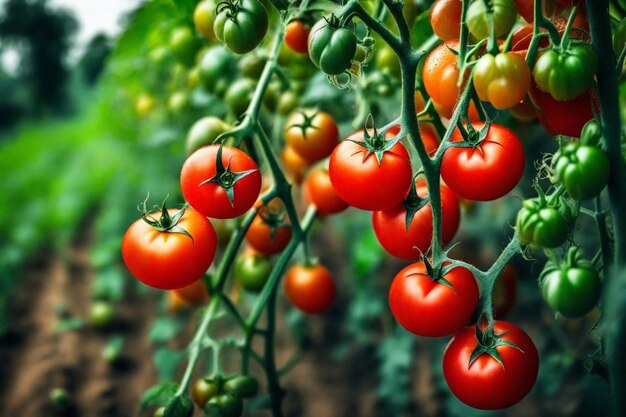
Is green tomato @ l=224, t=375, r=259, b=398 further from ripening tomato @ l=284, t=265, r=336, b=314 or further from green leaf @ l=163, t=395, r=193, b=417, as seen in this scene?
ripening tomato @ l=284, t=265, r=336, b=314

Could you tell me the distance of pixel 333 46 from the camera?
22.8 inches

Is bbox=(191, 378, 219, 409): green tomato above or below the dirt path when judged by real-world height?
below

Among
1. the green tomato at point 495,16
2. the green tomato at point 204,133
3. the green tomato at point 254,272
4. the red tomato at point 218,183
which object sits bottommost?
the red tomato at point 218,183

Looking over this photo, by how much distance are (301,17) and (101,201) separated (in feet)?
8.07

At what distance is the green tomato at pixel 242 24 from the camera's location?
655mm

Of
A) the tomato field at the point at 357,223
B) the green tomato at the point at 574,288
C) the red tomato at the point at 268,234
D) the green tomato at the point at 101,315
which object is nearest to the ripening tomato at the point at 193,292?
the tomato field at the point at 357,223

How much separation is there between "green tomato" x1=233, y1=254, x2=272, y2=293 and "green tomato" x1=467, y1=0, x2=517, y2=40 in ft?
1.91

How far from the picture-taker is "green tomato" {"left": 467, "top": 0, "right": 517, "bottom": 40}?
563mm

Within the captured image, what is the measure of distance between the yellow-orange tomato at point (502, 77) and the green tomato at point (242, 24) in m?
0.27

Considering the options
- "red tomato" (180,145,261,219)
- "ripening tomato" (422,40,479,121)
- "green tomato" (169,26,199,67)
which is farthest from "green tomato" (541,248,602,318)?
"green tomato" (169,26,199,67)

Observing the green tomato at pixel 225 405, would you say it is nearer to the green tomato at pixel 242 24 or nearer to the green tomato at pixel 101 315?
the green tomato at pixel 242 24

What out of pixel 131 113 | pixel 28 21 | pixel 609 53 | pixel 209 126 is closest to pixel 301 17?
pixel 209 126

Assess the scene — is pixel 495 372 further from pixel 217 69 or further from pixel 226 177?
pixel 217 69

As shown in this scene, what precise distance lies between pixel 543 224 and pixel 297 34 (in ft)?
1.57
